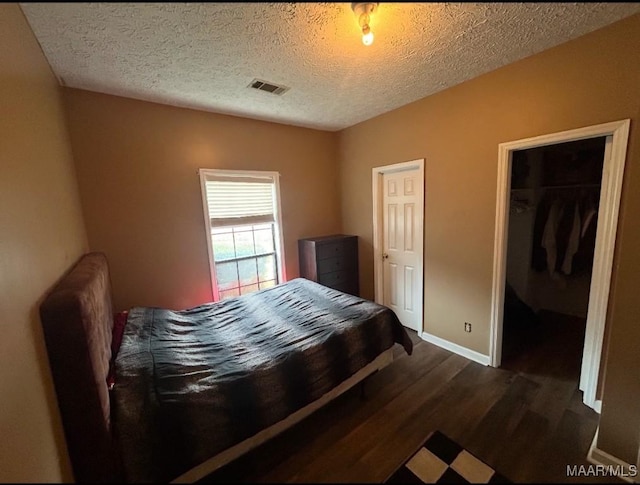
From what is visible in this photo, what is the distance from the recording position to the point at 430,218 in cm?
261

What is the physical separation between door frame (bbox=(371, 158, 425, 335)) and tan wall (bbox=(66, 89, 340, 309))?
4.21 feet

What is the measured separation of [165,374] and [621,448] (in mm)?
2270

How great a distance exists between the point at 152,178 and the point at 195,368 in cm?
186

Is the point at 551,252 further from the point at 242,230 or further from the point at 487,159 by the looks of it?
the point at 242,230

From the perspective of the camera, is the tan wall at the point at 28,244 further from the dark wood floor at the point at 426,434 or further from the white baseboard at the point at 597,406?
the white baseboard at the point at 597,406

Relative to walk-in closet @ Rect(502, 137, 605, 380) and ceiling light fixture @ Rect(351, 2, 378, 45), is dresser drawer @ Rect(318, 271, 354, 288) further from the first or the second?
ceiling light fixture @ Rect(351, 2, 378, 45)

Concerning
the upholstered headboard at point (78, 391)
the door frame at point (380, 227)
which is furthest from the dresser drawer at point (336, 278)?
the upholstered headboard at point (78, 391)

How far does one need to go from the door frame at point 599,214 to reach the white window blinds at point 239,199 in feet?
7.65

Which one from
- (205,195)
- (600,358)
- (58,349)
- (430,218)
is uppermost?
(205,195)

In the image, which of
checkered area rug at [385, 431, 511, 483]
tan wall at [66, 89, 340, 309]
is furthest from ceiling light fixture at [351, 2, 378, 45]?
tan wall at [66, 89, 340, 309]

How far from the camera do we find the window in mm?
2695

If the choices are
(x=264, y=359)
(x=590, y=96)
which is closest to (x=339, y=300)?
(x=264, y=359)

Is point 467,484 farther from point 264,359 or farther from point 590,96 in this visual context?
point 590,96

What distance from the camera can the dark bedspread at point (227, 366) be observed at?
742 mm
